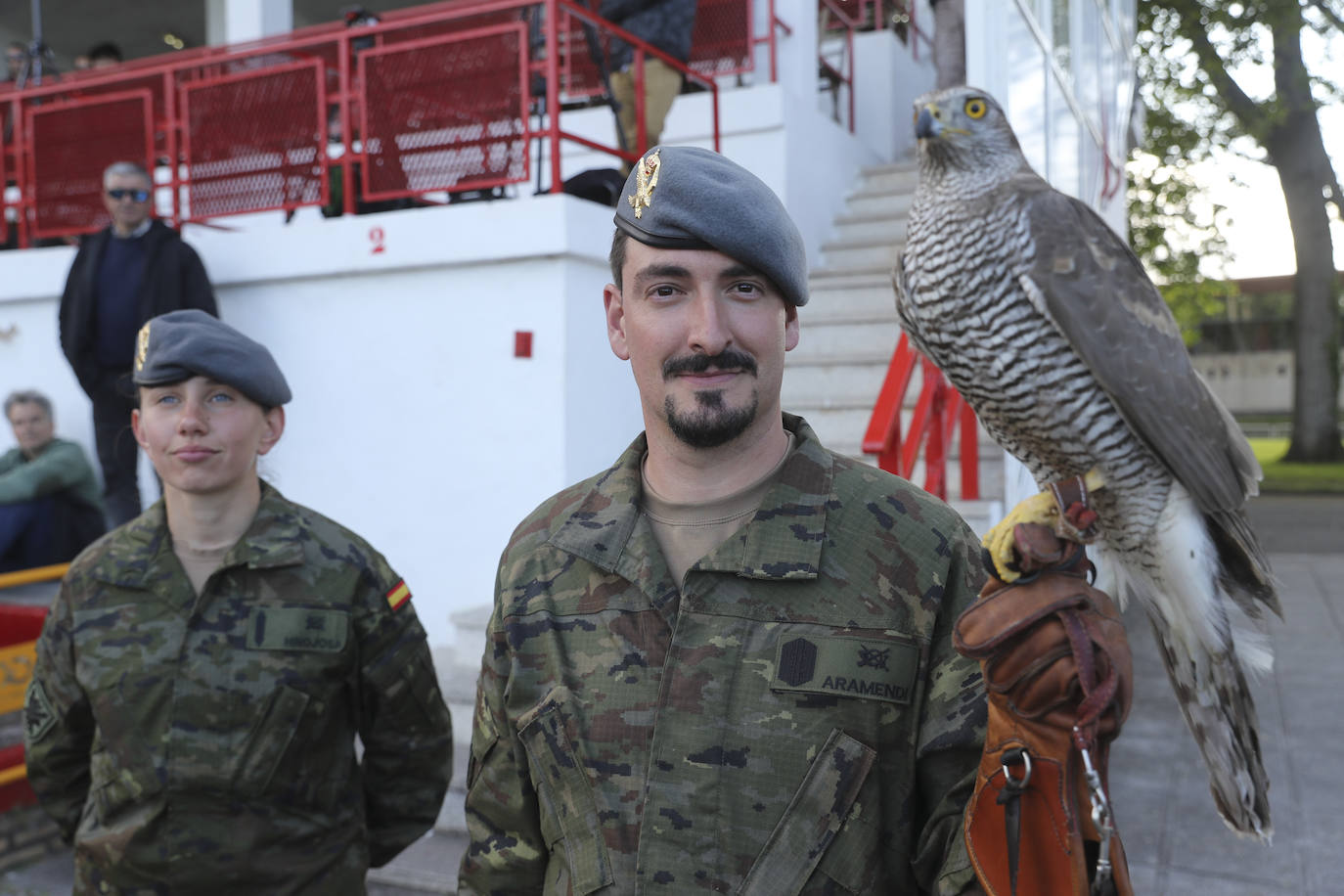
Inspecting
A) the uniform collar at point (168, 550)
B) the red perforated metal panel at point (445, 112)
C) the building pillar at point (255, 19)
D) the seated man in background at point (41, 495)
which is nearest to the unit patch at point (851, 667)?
the uniform collar at point (168, 550)

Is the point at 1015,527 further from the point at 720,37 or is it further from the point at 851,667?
the point at 720,37

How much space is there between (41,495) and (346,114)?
2534mm

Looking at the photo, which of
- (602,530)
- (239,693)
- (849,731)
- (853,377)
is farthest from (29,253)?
(849,731)

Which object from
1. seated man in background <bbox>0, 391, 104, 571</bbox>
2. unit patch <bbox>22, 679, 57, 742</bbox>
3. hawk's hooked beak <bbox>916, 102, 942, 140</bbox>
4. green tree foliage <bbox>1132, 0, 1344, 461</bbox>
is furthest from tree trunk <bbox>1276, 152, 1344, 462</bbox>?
unit patch <bbox>22, 679, 57, 742</bbox>

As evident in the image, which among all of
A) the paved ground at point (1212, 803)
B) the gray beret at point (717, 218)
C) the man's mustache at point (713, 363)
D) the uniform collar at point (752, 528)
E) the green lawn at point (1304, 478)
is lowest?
the paved ground at point (1212, 803)

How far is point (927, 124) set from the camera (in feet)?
6.97

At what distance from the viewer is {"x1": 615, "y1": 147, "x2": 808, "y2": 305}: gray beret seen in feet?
5.16

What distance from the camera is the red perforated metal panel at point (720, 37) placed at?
7828 mm

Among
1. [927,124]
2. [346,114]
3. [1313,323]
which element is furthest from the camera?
[1313,323]

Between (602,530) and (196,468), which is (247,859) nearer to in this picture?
(196,468)

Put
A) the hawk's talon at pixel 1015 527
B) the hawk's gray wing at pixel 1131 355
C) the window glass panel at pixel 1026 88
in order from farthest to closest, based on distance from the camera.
Result: the window glass panel at pixel 1026 88 → the hawk's gray wing at pixel 1131 355 → the hawk's talon at pixel 1015 527

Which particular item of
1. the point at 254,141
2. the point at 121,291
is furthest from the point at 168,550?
the point at 254,141

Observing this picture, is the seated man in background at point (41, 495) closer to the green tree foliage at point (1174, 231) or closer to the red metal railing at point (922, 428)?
the red metal railing at point (922, 428)

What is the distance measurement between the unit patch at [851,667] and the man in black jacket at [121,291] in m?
4.91
